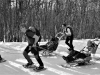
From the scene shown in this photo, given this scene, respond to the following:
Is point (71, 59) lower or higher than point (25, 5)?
lower

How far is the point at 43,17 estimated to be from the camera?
26.5 metres

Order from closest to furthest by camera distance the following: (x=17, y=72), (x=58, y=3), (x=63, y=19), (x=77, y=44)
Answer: (x=17, y=72) → (x=77, y=44) → (x=58, y=3) → (x=63, y=19)

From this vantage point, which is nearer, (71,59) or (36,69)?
(36,69)

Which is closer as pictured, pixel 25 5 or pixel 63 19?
pixel 25 5

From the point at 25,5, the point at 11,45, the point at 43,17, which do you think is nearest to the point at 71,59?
the point at 11,45

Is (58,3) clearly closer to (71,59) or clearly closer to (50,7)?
(50,7)

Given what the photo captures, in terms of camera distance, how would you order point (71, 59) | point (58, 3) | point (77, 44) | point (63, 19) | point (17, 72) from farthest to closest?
point (63, 19) < point (58, 3) < point (77, 44) < point (71, 59) < point (17, 72)

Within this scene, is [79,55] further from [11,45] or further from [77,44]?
[11,45]

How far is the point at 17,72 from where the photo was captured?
17.0 ft

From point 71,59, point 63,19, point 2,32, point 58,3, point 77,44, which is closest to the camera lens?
point 71,59

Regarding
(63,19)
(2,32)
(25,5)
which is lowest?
(2,32)

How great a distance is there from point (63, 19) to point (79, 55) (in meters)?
20.4

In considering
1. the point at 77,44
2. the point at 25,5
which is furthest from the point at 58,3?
the point at 77,44

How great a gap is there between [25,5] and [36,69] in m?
16.1
